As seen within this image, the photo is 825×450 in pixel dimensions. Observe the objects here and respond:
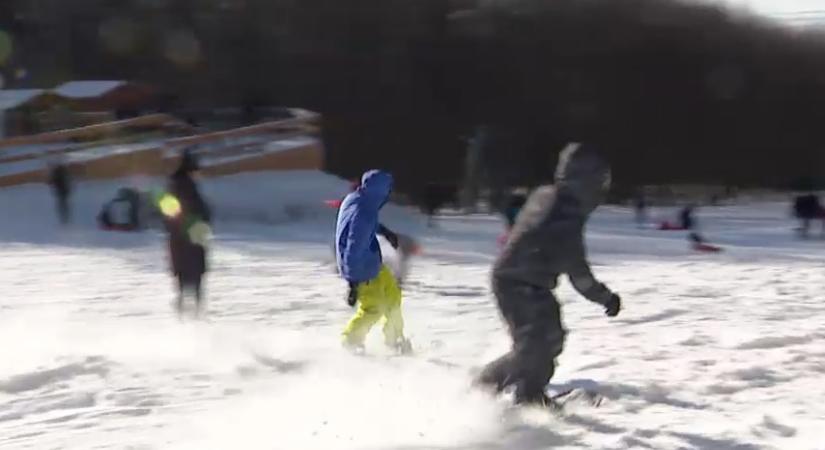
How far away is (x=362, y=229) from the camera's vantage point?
28.5ft

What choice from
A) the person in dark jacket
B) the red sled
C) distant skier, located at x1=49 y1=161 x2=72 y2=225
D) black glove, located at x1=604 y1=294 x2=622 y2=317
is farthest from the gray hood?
distant skier, located at x1=49 y1=161 x2=72 y2=225

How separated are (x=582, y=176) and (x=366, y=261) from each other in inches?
106

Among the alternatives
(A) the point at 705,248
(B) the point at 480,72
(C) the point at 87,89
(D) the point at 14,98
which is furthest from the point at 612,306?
(B) the point at 480,72

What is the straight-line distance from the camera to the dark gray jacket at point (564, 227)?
254 inches

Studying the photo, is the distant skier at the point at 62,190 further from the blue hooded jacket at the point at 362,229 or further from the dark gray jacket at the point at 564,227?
the dark gray jacket at the point at 564,227

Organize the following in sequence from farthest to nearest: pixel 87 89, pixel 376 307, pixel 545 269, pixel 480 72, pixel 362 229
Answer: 1. pixel 480 72
2. pixel 87 89
3. pixel 376 307
4. pixel 362 229
5. pixel 545 269

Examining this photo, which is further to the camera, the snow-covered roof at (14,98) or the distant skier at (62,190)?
the snow-covered roof at (14,98)

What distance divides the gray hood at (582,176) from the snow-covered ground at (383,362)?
1.22 meters

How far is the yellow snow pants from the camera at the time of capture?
888 centimetres

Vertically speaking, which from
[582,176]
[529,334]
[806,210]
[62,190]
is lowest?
[806,210]

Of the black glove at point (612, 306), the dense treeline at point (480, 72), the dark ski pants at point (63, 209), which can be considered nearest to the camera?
the black glove at point (612, 306)

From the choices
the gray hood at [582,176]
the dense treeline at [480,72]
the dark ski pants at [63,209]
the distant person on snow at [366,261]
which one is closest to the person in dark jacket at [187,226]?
the distant person on snow at [366,261]

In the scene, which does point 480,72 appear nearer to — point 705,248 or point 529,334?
point 705,248

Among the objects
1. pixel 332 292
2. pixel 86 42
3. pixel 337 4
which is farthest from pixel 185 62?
pixel 332 292
